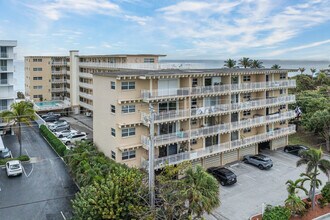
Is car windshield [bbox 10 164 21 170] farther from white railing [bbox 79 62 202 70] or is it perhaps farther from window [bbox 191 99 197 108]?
white railing [bbox 79 62 202 70]

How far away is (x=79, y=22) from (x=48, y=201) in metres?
21.5

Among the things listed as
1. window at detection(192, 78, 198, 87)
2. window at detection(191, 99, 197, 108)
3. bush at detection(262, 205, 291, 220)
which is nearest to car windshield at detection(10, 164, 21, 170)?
window at detection(191, 99, 197, 108)

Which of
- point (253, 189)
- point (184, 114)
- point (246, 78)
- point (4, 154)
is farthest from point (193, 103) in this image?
point (4, 154)

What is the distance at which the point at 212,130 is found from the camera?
111ft

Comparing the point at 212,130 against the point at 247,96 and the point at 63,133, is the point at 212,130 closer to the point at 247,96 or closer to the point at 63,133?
the point at 247,96

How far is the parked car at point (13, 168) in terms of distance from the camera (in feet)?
103

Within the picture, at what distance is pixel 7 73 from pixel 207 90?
32.3 m

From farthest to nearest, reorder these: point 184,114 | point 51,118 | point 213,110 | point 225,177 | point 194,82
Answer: point 51,118 → point 194,82 → point 213,110 → point 184,114 → point 225,177

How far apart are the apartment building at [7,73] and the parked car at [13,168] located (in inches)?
723

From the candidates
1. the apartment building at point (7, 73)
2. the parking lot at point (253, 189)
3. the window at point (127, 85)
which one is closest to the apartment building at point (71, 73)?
the apartment building at point (7, 73)

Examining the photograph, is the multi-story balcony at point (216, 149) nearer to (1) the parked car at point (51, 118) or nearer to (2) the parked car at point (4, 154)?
(2) the parked car at point (4, 154)

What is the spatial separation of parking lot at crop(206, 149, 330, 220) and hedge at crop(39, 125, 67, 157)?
60.1ft

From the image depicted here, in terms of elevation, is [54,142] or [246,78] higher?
[246,78]

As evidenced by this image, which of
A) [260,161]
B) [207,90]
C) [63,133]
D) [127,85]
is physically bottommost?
[260,161]
